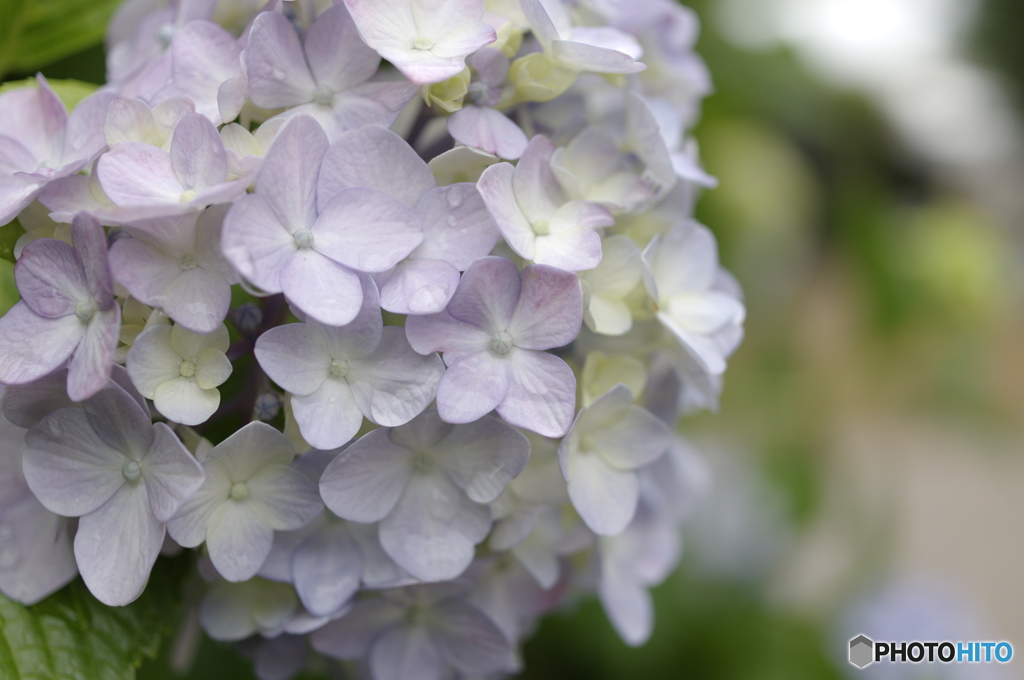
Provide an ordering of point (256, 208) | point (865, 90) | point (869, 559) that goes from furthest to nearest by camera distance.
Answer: point (865, 90) → point (869, 559) → point (256, 208)

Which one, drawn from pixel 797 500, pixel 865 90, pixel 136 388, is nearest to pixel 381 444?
pixel 136 388

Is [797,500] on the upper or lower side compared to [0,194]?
lower

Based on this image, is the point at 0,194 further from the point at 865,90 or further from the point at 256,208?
the point at 865,90

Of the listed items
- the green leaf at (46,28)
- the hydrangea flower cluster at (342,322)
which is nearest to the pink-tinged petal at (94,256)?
the hydrangea flower cluster at (342,322)

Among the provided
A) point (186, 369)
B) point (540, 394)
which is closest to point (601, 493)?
point (540, 394)

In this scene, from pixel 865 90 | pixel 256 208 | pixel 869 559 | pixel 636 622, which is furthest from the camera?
pixel 865 90

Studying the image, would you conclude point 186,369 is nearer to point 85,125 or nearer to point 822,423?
point 85,125
